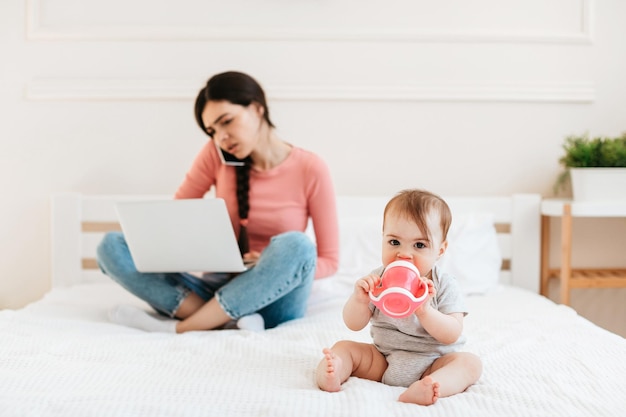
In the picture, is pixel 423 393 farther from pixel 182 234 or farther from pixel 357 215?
pixel 357 215

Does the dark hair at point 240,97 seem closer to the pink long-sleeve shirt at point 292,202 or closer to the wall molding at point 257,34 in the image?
the pink long-sleeve shirt at point 292,202

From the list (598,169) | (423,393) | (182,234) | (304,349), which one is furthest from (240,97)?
(598,169)

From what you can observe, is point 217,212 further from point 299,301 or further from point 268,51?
point 268,51

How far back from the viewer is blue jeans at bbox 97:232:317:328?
1.52 m

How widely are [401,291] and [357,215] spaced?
3.88ft

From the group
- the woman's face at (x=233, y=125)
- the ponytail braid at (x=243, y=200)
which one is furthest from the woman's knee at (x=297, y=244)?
the woman's face at (x=233, y=125)

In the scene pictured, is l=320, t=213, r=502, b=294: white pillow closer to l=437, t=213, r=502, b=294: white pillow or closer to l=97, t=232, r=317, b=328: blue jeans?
l=437, t=213, r=502, b=294: white pillow

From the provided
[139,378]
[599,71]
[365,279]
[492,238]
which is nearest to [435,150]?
[492,238]

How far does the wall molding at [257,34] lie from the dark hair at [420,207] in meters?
1.27

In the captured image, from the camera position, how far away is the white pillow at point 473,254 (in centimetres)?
196

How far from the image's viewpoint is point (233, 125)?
5.63 ft

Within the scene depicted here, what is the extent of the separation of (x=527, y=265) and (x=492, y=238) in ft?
0.65

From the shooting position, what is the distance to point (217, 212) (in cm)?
142

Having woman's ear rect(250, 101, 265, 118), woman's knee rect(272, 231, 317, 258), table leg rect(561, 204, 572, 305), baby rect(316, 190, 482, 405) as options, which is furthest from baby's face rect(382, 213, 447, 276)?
table leg rect(561, 204, 572, 305)
